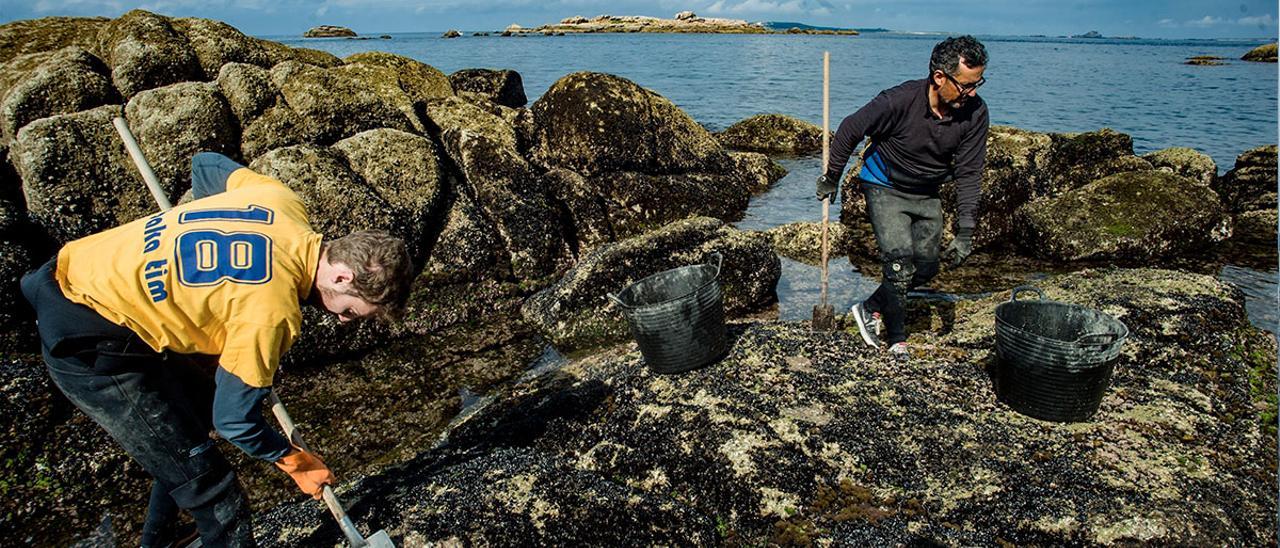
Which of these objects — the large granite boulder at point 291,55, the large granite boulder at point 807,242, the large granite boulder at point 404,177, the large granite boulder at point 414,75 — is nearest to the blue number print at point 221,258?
the large granite boulder at point 404,177

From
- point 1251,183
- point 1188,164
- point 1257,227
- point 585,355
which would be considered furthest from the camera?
point 1188,164

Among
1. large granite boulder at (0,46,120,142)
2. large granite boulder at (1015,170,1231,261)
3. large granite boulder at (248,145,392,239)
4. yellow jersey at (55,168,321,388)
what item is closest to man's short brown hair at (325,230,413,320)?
yellow jersey at (55,168,321,388)

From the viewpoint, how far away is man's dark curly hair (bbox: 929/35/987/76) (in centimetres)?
492

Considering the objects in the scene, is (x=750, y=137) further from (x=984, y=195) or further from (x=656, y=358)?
(x=656, y=358)

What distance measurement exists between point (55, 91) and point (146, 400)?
8297mm

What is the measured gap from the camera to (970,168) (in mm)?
5520

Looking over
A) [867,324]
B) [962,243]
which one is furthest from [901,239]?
[867,324]

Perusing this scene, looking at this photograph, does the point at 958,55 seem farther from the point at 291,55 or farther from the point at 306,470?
the point at 291,55

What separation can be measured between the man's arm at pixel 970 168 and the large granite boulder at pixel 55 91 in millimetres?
10907

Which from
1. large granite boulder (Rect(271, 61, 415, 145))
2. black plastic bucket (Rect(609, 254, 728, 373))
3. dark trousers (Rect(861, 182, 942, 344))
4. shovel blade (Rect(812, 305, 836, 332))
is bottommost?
shovel blade (Rect(812, 305, 836, 332))

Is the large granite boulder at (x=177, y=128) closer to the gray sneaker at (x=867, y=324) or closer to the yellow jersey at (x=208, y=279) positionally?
the yellow jersey at (x=208, y=279)

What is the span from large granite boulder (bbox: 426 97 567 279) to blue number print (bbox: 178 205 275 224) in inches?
247

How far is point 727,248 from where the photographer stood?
8.48m

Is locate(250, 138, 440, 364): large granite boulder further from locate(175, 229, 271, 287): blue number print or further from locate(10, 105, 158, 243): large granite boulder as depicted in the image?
locate(175, 229, 271, 287): blue number print
